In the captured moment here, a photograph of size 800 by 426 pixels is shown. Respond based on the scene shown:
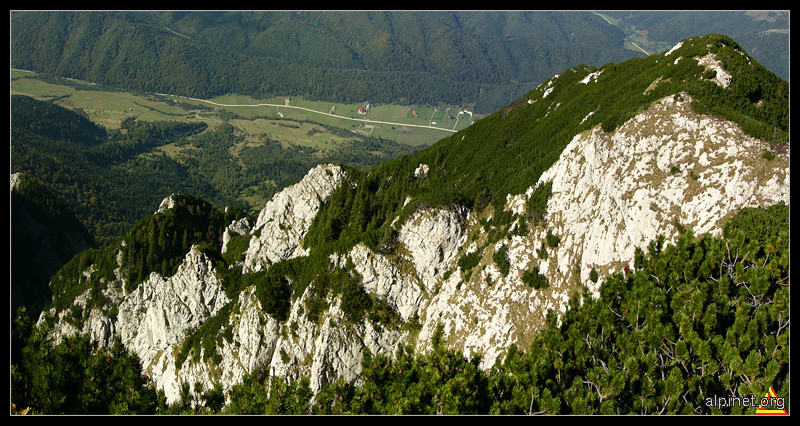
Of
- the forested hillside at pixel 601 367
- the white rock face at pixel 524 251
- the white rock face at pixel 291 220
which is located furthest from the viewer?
the white rock face at pixel 291 220

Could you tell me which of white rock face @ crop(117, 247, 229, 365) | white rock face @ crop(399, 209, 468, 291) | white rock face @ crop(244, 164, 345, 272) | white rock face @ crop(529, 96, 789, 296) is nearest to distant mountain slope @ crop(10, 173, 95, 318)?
white rock face @ crop(117, 247, 229, 365)

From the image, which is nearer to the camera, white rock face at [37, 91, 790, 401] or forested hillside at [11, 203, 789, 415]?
forested hillside at [11, 203, 789, 415]

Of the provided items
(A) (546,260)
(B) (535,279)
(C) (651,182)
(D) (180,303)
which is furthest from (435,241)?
(D) (180,303)

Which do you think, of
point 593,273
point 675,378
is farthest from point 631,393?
point 593,273

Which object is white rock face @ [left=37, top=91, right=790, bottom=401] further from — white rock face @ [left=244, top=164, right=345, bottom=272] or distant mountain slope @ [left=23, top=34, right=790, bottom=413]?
white rock face @ [left=244, top=164, right=345, bottom=272]

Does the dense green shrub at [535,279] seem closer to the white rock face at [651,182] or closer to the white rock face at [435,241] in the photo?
the white rock face at [651,182]

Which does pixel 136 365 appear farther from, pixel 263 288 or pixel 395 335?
pixel 263 288

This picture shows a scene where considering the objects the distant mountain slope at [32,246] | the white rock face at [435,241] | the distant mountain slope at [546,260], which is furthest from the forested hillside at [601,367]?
the distant mountain slope at [32,246]

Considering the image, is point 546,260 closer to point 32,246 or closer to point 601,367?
point 601,367
